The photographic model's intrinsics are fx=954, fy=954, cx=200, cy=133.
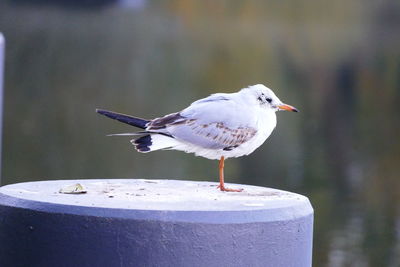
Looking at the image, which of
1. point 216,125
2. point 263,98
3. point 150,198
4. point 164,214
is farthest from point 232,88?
point 164,214

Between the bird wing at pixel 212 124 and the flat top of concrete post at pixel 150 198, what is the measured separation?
0.66ft

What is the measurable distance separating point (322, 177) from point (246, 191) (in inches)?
454

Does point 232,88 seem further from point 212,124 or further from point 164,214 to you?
point 164,214

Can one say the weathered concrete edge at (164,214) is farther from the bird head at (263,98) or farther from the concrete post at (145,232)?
the bird head at (263,98)

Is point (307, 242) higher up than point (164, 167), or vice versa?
point (307, 242)

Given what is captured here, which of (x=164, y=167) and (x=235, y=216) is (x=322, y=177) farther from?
(x=235, y=216)

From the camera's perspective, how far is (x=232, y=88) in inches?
845

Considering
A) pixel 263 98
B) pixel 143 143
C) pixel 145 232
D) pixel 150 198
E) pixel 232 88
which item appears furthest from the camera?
pixel 232 88

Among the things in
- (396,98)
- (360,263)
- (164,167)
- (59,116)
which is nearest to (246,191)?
(360,263)

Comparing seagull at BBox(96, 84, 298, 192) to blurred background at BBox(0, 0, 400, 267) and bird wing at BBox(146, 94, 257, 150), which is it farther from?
blurred background at BBox(0, 0, 400, 267)

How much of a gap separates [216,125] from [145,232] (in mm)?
1013

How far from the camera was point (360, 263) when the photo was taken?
11.0 meters

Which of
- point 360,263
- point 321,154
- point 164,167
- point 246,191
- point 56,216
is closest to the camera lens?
point 56,216

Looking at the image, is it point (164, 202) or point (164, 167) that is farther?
point (164, 167)
